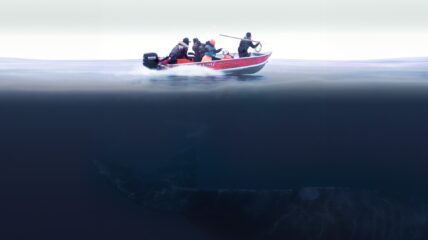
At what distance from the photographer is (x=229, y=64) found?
29766 mm

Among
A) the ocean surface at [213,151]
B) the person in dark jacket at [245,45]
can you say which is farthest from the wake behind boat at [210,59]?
the ocean surface at [213,151]

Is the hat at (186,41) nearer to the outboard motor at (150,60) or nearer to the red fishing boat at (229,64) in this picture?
the red fishing boat at (229,64)

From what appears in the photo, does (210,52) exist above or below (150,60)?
above

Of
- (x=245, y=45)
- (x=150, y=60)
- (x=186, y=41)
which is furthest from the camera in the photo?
(x=245, y=45)

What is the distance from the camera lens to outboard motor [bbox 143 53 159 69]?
1174 inches

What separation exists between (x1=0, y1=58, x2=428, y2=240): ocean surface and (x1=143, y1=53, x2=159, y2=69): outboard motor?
59cm

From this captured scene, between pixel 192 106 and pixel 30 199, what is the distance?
41.6 feet

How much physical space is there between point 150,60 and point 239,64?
21.3 feet

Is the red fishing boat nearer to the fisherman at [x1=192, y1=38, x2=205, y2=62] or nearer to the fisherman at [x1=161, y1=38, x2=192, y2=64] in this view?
the fisherman at [x1=161, y1=38, x2=192, y2=64]

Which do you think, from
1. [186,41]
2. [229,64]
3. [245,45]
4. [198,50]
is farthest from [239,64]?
[186,41]

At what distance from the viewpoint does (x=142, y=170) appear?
19.9 m

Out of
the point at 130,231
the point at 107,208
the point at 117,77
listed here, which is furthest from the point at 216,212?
the point at 117,77

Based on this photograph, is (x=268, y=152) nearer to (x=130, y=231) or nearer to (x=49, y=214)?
(x=130, y=231)

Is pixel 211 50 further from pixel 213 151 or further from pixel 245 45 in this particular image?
pixel 213 151
